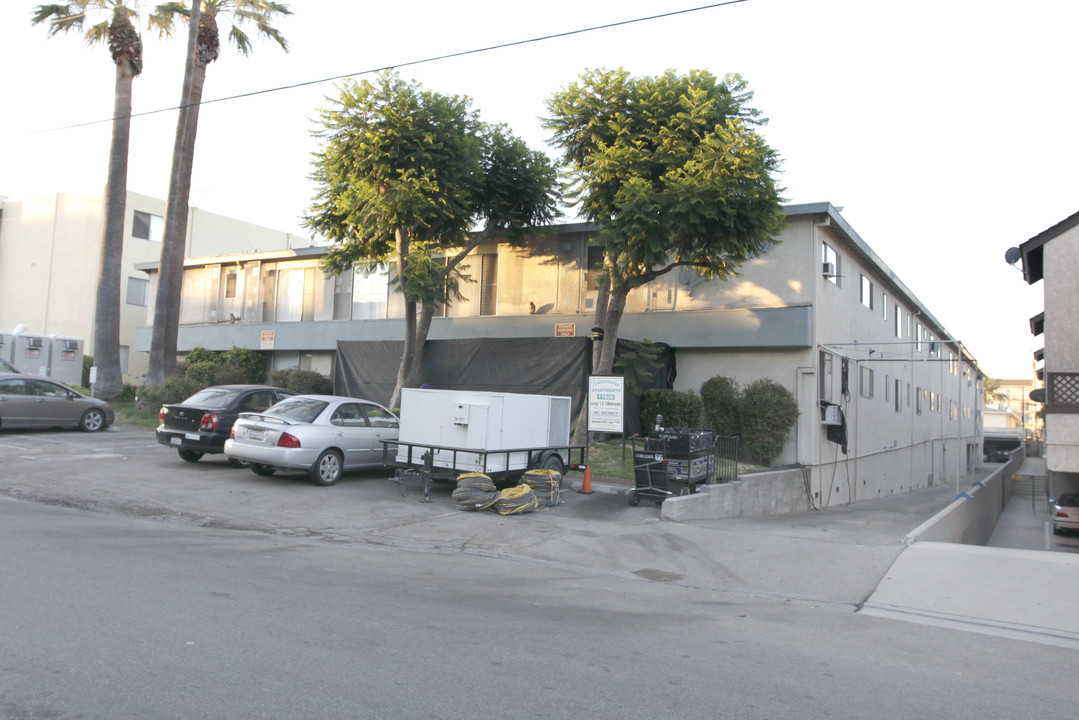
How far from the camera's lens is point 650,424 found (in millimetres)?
19531

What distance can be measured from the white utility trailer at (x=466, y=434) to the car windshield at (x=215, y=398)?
11.6 feet

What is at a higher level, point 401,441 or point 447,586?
point 401,441

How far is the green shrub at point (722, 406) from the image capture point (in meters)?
19.6

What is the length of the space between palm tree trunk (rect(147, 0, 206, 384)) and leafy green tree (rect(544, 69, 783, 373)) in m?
12.8

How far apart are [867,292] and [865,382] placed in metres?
3.41

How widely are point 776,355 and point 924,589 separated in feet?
40.0

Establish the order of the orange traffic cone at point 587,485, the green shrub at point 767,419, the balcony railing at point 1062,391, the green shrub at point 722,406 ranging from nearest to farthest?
1. the orange traffic cone at point 587,485
2. the balcony railing at point 1062,391
3. the green shrub at point 767,419
4. the green shrub at point 722,406

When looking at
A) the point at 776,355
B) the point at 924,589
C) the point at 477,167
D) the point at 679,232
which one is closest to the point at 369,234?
the point at 477,167

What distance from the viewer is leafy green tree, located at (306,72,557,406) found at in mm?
18250

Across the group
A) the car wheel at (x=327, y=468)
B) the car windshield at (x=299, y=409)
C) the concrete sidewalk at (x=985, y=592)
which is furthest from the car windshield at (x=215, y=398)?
the concrete sidewalk at (x=985, y=592)

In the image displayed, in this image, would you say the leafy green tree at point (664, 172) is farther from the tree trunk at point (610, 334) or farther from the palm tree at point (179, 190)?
the palm tree at point (179, 190)

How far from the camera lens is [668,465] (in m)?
12.9

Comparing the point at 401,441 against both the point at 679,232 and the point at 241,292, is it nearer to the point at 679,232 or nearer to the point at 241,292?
the point at 679,232

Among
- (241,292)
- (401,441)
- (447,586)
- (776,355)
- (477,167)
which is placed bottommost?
(447,586)
